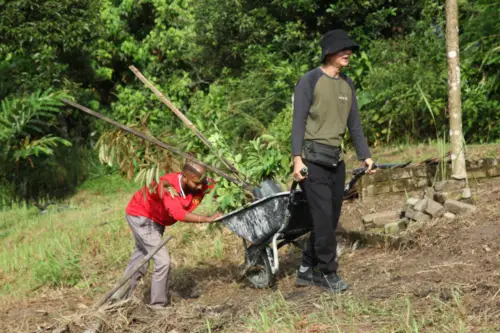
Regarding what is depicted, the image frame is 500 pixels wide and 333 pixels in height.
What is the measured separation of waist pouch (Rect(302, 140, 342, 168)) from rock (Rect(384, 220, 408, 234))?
1.48 m

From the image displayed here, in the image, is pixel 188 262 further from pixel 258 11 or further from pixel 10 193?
pixel 258 11

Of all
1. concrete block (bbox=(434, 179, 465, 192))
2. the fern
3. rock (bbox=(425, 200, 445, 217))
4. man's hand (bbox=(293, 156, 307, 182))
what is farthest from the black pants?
the fern

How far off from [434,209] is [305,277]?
1.53 meters

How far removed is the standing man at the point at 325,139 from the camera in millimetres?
5574

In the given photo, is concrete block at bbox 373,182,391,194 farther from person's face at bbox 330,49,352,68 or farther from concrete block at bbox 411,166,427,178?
person's face at bbox 330,49,352,68

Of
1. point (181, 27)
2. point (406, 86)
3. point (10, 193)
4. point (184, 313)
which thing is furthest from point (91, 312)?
point (181, 27)

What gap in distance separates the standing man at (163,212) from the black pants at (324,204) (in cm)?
81

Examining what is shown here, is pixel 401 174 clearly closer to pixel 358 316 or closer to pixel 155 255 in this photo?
pixel 155 255

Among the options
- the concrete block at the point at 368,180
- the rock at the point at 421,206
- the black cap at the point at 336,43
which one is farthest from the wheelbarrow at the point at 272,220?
the concrete block at the point at 368,180

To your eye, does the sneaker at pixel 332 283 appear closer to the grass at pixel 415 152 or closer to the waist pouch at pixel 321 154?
the waist pouch at pixel 321 154

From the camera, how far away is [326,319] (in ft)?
15.8

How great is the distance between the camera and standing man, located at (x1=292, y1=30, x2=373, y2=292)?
5574 mm

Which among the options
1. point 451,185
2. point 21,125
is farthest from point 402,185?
point 21,125

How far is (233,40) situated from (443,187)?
9506 mm
